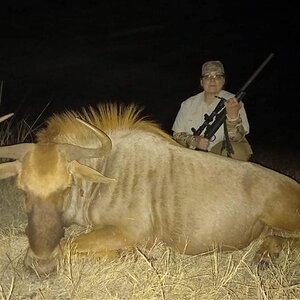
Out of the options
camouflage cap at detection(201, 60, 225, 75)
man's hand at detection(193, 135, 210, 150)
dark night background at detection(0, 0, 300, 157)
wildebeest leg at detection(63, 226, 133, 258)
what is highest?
camouflage cap at detection(201, 60, 225, 75)

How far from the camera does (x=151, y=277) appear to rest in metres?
4.06

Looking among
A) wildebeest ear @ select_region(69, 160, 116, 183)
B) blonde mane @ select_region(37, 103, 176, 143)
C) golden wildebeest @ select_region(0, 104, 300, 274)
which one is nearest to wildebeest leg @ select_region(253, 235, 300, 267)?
golden wildebeest @ select_region(0, 104, 300, 274)

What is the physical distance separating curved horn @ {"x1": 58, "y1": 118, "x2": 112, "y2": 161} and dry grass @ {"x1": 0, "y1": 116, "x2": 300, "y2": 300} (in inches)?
26.0

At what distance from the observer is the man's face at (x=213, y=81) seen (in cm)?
639

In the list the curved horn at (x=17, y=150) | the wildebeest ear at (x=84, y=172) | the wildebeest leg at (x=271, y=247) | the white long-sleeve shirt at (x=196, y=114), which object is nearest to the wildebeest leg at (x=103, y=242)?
the wildebeest ear at (x=84, y=172)

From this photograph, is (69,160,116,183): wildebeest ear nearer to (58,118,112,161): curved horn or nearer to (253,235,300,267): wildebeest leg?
(58,118,112,161): curved horn

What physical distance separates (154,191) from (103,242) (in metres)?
0.57

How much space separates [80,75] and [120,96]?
3.51 m

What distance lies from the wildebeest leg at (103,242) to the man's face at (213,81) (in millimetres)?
2380

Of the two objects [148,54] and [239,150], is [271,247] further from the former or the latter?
[148,54]

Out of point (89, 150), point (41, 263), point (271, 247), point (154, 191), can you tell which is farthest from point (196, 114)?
point (41, 263)

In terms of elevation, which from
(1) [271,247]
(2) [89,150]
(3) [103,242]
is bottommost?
(1) [271,247]

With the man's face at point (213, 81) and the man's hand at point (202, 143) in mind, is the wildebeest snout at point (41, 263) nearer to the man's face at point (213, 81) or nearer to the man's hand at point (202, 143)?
the man's hand at point (202, 143)

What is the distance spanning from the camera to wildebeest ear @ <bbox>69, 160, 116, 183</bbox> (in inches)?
169
